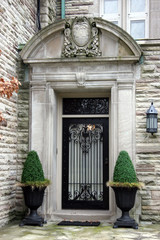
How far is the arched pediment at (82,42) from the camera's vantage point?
27.8ft

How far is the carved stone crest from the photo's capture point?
8.55 meters

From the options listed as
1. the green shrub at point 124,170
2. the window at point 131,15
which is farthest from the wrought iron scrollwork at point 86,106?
the window at point 131,15

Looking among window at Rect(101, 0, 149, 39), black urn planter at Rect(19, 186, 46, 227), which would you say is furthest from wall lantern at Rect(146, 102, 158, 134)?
window at Rect(101, 0, 149, 39)

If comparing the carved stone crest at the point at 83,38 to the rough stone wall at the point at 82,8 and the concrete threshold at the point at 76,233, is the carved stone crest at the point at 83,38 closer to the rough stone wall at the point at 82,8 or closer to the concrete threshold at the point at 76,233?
the rough stone wall at the point at 82,8

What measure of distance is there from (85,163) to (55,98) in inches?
60.3

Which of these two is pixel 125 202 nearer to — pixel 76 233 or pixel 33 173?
pixel 76 233

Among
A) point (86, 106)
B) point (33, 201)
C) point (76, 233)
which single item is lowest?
point (76, 233)

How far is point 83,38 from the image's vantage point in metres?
8.58

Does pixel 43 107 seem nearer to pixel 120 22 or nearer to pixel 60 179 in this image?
pixel 60 179

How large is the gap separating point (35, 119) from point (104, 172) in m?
1.84

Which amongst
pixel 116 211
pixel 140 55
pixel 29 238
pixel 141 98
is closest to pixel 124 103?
pixel 141 98

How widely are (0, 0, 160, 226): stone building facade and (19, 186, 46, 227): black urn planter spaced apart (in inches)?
16.4

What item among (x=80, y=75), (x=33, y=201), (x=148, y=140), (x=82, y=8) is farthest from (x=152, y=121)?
(x=82, y=8)

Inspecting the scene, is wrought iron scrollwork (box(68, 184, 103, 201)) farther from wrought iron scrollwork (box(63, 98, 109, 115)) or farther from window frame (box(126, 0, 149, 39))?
window frame (box(126, 0, 149, 39))
